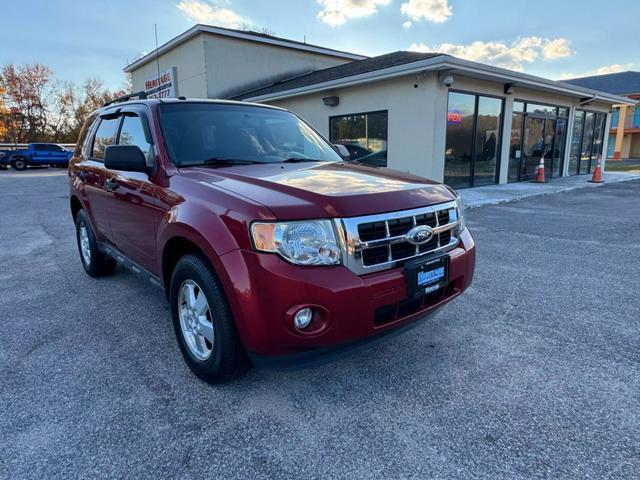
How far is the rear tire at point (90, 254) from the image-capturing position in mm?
4484

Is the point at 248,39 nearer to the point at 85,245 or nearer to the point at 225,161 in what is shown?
the point at 85,245

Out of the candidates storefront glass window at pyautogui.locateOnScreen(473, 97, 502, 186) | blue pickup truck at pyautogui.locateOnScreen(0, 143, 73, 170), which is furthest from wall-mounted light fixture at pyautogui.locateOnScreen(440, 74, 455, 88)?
blue pickup truck at pyautogui.locateOnScreen(0, 143, 73, 170)

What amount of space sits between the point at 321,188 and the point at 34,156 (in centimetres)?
3026

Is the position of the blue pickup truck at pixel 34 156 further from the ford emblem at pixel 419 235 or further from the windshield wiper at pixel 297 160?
the ford emblem at pixel 419 235

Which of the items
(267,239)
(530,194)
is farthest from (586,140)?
(267,239)

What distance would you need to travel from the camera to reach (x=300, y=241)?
2.07 m

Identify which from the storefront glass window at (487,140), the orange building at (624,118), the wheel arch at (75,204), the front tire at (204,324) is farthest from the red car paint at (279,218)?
the orange building at (624,118)

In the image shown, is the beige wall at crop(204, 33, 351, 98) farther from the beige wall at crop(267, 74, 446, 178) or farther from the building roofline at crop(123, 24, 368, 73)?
the beige wall at crop(267, 74, 446, 178)

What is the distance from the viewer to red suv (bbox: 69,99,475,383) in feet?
6.73

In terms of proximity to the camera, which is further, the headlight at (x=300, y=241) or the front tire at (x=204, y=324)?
the front tire at (x=204, y=324)

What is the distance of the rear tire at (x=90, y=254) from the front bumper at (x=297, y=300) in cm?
295

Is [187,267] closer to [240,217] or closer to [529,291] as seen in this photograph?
[240,217]

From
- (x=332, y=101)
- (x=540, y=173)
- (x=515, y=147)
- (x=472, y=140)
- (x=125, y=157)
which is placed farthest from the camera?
(x=540, y=173)

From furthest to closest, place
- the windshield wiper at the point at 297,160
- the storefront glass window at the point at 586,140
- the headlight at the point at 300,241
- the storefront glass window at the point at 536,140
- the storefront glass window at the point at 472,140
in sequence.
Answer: the storefront glass window at the point at 586,140, the storefront glass window at the point at 536,140, the storefront glass window at the point at 472,140, the windshield wiper at the point at 297,160, the headlight at the point at 300,241
